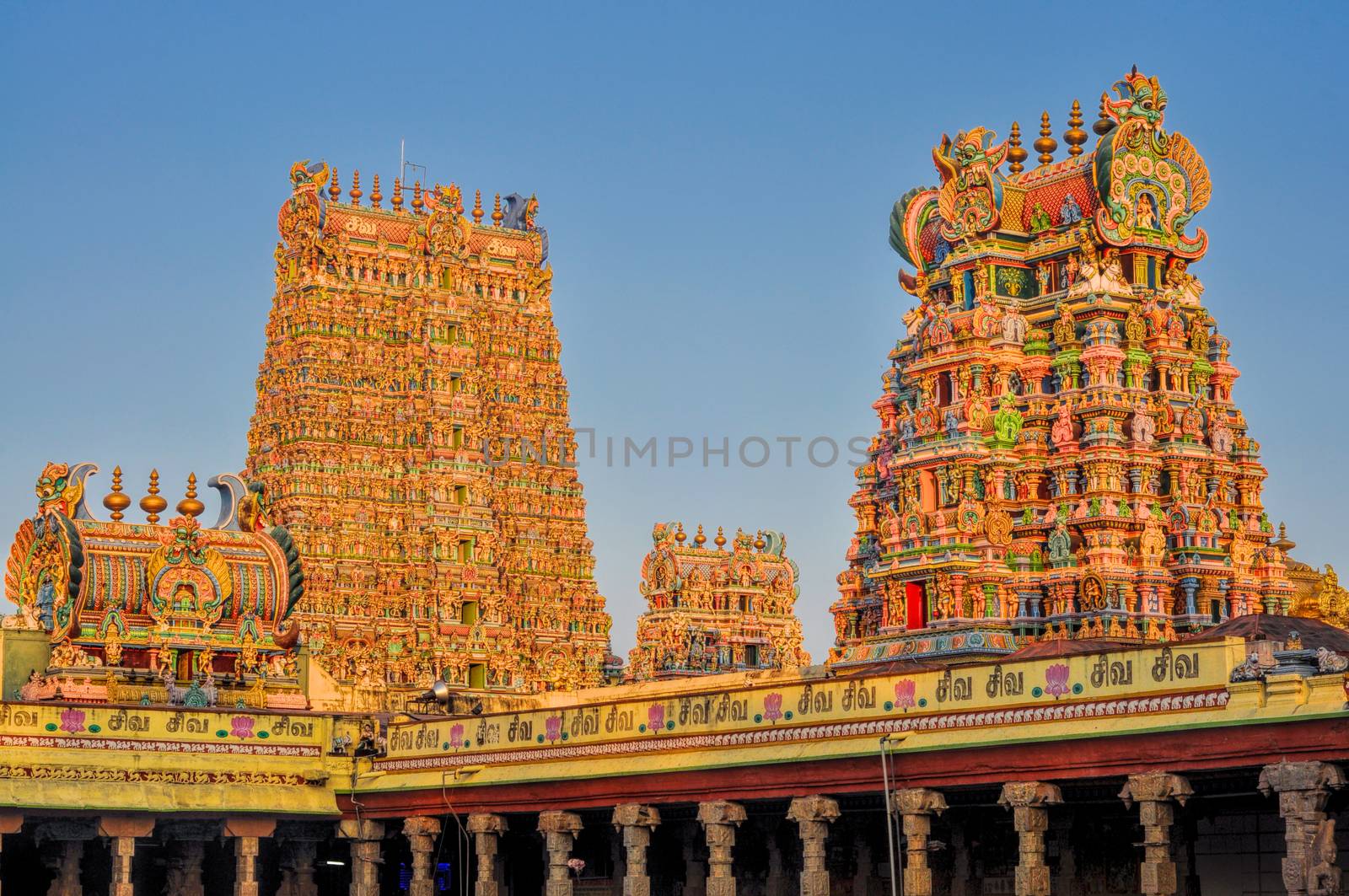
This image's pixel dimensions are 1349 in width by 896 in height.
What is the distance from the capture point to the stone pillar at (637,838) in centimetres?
4684

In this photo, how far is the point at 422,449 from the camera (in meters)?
85.1

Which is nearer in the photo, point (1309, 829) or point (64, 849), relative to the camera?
point (1309, 829)

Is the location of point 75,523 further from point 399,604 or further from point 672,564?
point 672,564

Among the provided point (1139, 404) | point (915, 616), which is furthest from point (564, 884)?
point (1139, 404)

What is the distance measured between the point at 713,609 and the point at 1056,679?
57.2 m

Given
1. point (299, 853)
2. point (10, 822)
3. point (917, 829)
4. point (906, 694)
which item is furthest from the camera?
point (299, 853)

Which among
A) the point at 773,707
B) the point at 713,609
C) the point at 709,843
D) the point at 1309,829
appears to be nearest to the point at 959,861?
the point at 709,843

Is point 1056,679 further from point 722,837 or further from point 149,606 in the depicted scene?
point 149,606

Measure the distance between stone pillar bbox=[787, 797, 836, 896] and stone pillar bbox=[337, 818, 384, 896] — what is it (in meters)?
13.9

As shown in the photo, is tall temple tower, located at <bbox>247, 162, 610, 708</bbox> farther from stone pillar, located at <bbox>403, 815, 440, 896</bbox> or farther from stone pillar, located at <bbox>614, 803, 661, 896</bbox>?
stone pillar, located at <bbox>614, 803, 661, 896</bbox>

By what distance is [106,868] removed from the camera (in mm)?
58062

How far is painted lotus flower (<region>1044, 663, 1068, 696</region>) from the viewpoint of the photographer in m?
38.3

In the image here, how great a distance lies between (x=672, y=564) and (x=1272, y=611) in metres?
36.4

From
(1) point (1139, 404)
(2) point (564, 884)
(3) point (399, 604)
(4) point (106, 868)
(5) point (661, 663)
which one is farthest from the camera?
(5) point (661, 663)
